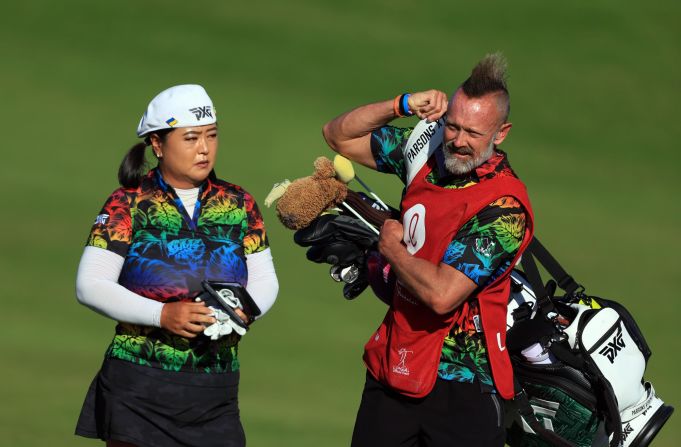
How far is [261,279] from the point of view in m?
4.56

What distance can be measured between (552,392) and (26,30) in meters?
6.56

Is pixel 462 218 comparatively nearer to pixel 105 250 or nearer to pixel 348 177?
pixel 348 177

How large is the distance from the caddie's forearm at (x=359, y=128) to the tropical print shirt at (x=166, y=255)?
0.77 metres

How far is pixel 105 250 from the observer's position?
436 cm

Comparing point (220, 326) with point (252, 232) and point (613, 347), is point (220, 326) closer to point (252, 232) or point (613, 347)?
point (252, 232)

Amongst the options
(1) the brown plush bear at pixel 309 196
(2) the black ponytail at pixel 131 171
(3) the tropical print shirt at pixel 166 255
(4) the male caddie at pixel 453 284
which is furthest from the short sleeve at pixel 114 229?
(4) the male caddie at pixel 453 284

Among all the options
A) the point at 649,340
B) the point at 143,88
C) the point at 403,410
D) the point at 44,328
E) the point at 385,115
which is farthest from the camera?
the point at 143,88

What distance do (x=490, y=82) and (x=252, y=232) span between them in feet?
3.12

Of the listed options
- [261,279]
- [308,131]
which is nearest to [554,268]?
[261,279]

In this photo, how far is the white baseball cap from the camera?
14.6 ft

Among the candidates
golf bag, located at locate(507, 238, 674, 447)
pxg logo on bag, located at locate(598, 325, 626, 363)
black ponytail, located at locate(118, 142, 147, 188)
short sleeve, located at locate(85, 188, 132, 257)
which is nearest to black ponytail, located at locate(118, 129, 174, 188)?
black ponytail, located at locate(118, 142, 147, 188)

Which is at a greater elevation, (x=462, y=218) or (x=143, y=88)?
(x=143, y=88)

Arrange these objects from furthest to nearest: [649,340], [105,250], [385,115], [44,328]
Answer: [649,340], [44,328], [385,115], [105,250]

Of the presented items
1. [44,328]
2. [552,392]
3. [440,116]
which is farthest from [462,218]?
[44,328]
